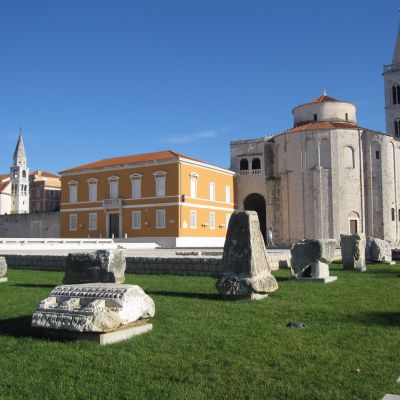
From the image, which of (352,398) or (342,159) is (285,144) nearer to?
(342,159)

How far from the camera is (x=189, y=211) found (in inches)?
1522

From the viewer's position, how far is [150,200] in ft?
129

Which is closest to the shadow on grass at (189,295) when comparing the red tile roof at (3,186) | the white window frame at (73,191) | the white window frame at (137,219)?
the white window frame at (137,219)

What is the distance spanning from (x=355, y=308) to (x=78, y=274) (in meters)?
5.23

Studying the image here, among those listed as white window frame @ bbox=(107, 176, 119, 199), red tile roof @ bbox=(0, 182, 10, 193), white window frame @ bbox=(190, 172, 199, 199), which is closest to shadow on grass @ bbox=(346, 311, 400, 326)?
white window frame @ bbox=(190, 172, 199, 199)

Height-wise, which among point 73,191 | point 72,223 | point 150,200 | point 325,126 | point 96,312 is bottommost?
point 96,312

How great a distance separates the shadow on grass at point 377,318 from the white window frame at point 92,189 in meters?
36.9

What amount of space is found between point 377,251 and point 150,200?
2413cm

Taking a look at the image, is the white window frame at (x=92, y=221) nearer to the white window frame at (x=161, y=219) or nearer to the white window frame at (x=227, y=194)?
the white window frame at (x=161, y=219)

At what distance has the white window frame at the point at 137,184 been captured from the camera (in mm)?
39875

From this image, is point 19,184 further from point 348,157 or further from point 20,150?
point 348,157

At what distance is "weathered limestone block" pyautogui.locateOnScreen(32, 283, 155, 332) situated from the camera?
5.28 m

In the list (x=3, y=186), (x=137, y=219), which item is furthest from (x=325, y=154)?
(x=3, y=186)

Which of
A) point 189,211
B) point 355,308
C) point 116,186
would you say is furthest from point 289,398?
point 116,186
